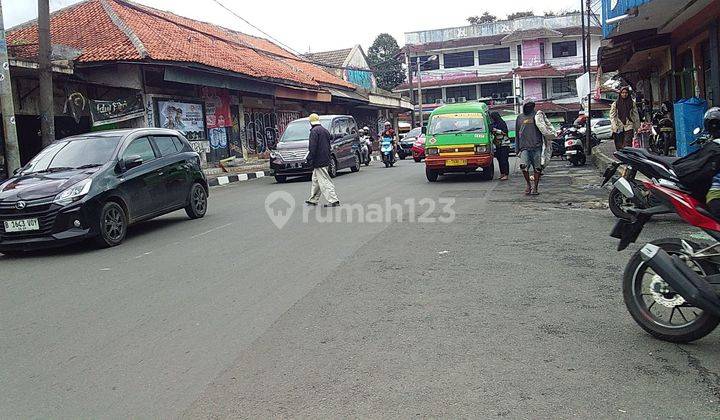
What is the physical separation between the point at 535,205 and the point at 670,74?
1269cm

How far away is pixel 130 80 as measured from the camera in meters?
20.0

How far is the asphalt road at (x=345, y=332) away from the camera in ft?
11.3

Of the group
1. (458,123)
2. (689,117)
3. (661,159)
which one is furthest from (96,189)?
(689,117)

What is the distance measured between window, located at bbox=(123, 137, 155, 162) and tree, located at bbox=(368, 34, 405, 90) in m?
58.8

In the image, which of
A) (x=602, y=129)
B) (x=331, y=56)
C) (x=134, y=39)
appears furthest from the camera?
(x=331, y=56)

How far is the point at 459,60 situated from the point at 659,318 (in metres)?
57.1

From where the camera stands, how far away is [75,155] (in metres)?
9.20

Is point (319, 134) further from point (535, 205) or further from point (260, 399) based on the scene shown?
point (260, 399)

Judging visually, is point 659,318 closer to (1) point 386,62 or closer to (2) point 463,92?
(2) point 463,92

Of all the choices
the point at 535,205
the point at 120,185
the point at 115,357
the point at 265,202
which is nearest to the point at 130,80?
the point at 265,202

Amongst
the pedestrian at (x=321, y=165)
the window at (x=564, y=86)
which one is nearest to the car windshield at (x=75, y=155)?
the pedestrian at (x=321, y=165)

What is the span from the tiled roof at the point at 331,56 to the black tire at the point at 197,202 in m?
35.2

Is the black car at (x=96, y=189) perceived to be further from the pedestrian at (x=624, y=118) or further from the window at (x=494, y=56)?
the window at (x=494, y=56)

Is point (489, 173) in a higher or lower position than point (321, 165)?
lower
